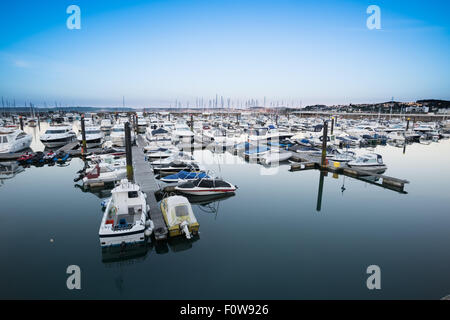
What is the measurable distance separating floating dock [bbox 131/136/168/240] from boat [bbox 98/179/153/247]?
22.5 inches

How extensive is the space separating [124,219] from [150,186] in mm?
5514

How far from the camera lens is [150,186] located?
1543 centimetres

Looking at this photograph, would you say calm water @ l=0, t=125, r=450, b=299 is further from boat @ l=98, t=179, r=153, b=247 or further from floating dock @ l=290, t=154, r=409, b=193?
floating dock @ l=290, t=154, r=409, b=193

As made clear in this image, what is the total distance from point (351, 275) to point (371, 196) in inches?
376

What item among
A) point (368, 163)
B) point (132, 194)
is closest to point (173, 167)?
point (132, 194)

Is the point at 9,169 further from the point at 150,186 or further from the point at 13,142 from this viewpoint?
the point at 150,186

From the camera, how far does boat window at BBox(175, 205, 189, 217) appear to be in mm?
→ 10792

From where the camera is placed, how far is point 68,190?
16.0 m

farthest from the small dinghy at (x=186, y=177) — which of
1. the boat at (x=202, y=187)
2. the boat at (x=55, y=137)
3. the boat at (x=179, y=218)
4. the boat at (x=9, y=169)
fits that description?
the boat at (x=55, y=137)

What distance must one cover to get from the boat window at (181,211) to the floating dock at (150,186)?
0.76 metres

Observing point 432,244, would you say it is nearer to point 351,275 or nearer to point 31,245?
point 351,275

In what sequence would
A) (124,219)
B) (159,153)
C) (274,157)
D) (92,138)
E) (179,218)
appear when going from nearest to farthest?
(124,219) → (179,218) → (159,153) → (274,157) → (92,138)

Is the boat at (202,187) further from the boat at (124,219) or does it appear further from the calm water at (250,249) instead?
the boat at (124,219)

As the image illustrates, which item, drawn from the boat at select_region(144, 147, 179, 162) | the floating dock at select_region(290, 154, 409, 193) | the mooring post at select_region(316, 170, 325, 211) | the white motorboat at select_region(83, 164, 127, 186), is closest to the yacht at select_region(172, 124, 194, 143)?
the boat at select_region(144, 147, 179, 162)
